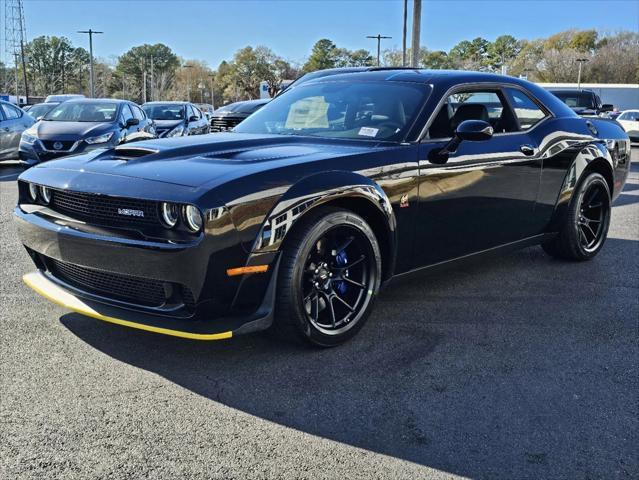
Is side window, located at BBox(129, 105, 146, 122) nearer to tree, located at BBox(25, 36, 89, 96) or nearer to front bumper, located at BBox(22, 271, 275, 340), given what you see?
front bumper, located at BBox(22, 271, 275, 340)

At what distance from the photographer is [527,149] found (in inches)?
182

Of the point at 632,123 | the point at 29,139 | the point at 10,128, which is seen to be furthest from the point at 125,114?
the point at 632,123

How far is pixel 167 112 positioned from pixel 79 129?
5737 mm

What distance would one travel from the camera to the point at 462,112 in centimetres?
446

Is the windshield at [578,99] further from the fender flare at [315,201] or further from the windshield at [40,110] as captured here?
the fender flare at [315,201]

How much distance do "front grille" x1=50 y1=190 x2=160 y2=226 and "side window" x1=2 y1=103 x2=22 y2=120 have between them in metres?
10.9

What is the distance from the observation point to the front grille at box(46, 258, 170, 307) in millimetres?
3094

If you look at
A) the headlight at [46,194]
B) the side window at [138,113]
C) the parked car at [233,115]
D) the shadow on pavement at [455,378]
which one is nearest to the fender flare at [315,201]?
the shadow on pavement at [455,378]

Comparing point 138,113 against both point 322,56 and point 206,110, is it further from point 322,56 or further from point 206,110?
point 322,56

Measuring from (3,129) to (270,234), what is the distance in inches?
450

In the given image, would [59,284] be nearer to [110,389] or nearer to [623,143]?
[110,389]

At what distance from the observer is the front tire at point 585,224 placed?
5297 mm

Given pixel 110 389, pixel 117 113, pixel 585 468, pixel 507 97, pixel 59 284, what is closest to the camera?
pixel 585 468

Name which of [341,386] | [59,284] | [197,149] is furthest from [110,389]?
[197,149]
